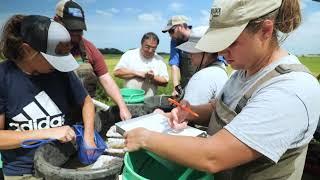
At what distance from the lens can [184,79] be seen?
578 cm

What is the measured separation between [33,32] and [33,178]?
86 centimetres

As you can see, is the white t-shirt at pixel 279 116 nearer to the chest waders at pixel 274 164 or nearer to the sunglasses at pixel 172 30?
the chest waders at pixel 274 164

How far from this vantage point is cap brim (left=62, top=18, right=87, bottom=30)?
126 inches

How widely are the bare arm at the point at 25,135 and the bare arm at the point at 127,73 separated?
11.0 ft

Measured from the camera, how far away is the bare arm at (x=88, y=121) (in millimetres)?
2185

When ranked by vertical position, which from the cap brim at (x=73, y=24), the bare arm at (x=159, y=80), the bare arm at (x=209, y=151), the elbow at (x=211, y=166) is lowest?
the bare arm at (x=159, y=80)

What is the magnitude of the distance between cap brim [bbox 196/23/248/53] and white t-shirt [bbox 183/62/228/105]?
4.39 feet

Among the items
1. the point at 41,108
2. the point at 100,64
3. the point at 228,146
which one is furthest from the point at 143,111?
the point at 228,146

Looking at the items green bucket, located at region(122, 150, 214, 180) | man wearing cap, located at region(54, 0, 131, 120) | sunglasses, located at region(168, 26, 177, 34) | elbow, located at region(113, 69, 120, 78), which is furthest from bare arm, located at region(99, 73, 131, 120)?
sunglasses, located at region(168, 26, 177, 34)

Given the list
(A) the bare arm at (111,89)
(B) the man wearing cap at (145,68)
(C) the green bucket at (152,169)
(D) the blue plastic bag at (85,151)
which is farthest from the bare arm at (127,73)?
(C) the green bucket at (152,169)

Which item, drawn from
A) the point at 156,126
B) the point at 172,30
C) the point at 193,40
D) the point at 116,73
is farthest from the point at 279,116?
the point at 172,30

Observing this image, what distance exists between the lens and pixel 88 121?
236cm

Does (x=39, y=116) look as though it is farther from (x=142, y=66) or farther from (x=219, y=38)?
(x=142, y=66)

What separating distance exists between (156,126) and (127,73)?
3.64 m
